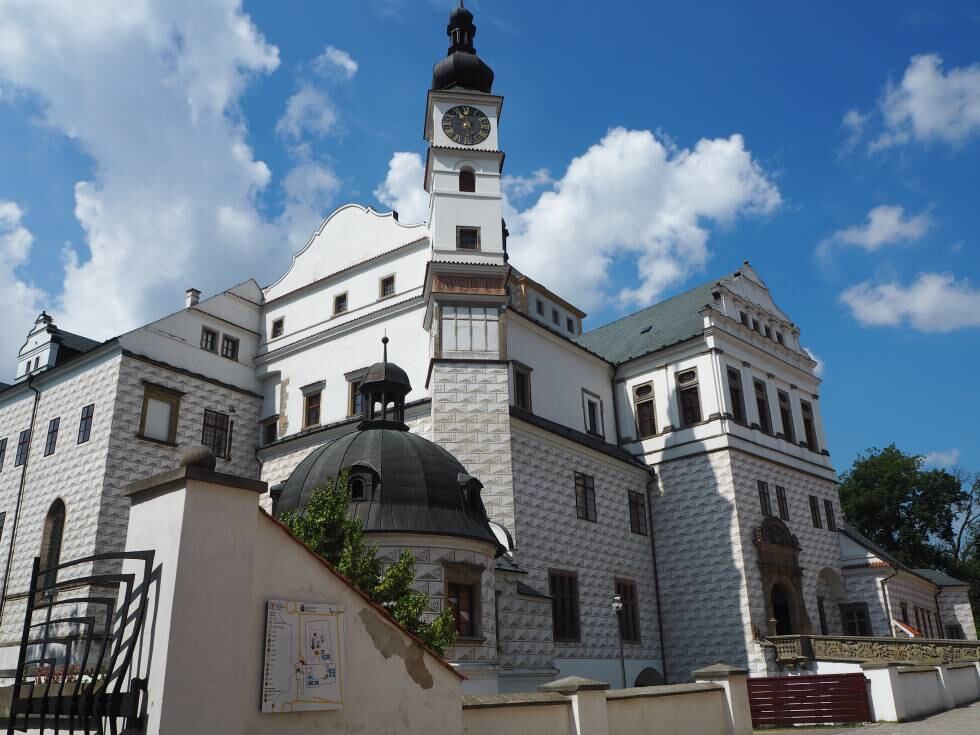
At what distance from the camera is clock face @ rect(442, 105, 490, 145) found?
2686 cm

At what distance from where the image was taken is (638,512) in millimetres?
28141

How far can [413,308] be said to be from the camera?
1019 inches

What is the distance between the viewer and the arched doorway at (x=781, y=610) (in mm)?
27062

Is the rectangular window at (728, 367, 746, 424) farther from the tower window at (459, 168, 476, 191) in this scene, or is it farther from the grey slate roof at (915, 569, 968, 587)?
the grey slate roof at (915, 569, 968, 587)

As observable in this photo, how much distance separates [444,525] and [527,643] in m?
5.93

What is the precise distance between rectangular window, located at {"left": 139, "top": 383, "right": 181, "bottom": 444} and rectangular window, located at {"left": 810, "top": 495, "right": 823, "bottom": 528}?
2248 cm

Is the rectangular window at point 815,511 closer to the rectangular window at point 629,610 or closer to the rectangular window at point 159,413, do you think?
the rectangular window at point 629,610

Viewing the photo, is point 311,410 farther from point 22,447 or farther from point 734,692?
point 734,692

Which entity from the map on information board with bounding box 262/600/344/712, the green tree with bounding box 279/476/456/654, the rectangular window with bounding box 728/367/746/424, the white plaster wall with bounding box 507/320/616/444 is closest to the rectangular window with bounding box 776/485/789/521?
the rectangular window with bounding box 728/367/746/424

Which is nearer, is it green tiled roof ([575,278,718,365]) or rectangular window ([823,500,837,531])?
green tiled roof ([575,278,718,365])

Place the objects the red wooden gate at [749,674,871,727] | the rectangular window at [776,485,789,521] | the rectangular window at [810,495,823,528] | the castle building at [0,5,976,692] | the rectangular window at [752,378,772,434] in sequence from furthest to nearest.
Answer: the rectangular window at [810,495,823,528]
the rectangular window at [752,378,772,434]
the rectangular window at [776,485,789,521]
the castle building at [0,5,976,692]
the red wooden gate at [749,674,871,727]

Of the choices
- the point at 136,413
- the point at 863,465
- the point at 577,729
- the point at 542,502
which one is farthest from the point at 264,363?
the point at 863,465

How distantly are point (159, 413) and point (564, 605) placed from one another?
13.5 m

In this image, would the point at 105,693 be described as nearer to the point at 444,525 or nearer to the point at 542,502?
the point at 444,525
